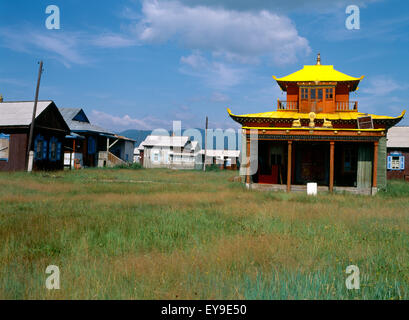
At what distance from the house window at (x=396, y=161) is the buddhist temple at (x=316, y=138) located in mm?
11627

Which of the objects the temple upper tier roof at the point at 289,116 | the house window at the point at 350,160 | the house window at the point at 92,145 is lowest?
the house window at the point at 350,160

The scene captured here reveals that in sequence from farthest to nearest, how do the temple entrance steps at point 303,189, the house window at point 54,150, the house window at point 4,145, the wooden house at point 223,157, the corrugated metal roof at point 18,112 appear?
the wooden house at point 223,157
the house window at point 54,150
the corrugated metal roof at point 18,112
the house window at point 4,145
the temple entrance steps at point 303,189

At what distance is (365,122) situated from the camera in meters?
17.7

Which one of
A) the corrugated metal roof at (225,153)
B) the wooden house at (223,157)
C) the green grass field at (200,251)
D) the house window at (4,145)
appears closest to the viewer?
the green grass field at (200,251)

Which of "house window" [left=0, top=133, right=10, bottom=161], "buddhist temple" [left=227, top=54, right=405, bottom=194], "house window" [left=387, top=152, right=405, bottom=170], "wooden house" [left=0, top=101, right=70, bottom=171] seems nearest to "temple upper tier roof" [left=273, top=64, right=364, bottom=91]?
"buddhist temple" [left=227, top=54, right=405, bottom=194]

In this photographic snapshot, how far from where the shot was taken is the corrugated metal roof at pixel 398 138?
1166 inches

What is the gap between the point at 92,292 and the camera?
3707 mm

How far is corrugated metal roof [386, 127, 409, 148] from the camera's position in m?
29.6

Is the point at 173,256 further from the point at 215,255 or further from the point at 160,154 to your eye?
the point at 160,154

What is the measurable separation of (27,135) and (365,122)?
984 inches

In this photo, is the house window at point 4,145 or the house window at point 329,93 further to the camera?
the house window at point 4,145

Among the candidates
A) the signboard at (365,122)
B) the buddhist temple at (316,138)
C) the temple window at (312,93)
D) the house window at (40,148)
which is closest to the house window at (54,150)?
the house window at (40,148)

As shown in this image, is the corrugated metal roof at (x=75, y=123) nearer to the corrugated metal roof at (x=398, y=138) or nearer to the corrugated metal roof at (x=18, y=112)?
the corrugated metal roof at (x=18, y=112)

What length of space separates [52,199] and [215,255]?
29.2 feet
